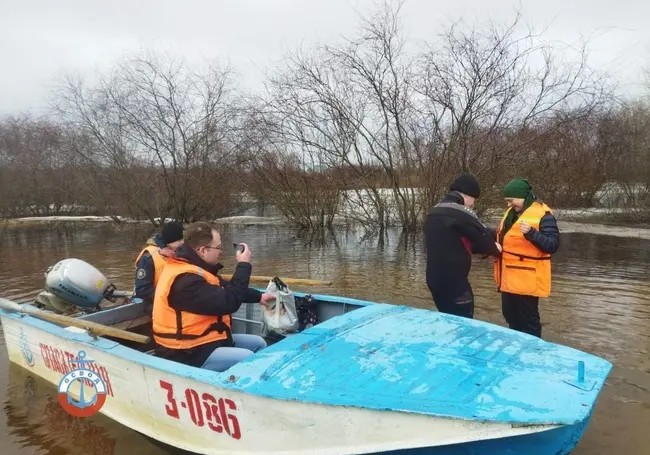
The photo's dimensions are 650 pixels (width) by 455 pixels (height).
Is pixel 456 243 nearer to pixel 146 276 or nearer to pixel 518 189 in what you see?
pixel 518 189

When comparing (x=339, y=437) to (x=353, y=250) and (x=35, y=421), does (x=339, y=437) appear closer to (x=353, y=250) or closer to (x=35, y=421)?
(x=35, y=421)

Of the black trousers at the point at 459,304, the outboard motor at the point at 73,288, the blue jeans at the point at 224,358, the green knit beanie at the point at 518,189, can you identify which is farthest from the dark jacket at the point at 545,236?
the outboard motor at the point at 73,288

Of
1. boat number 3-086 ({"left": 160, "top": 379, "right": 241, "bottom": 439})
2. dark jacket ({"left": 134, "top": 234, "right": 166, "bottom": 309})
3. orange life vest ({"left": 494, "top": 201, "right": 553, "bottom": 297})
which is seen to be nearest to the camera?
boat number 3-086 ({"left": 160, "top": 379, "right": 241, "bottom": 439})

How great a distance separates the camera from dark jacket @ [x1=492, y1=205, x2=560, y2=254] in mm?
3934

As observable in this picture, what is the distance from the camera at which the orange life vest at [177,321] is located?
3.38m

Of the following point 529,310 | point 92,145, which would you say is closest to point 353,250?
point 529,310

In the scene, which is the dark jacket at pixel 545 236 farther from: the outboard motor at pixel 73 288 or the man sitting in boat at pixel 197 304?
the outboard motor at pixel 73 288

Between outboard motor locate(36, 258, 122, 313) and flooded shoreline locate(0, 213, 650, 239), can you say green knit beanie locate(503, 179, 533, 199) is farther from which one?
flooded shoreline locate(0, 213, 650, 239)

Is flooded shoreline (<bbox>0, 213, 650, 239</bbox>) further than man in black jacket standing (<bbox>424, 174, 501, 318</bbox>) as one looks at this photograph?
Yes

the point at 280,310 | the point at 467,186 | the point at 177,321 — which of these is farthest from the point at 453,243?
the point at 177,321

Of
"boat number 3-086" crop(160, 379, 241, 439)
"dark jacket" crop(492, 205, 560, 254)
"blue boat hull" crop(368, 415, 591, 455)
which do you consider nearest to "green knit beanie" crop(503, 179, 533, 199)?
"dark jacket" crop(492, 205, 560, 254)

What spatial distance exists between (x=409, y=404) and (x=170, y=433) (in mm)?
1771

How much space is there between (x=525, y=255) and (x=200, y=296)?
2.64 m

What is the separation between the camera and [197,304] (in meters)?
3.32
